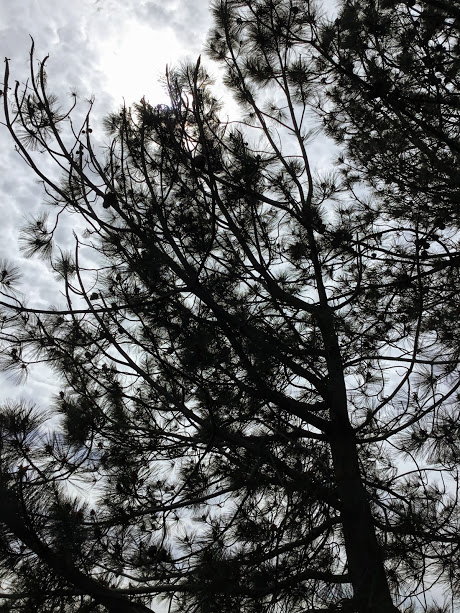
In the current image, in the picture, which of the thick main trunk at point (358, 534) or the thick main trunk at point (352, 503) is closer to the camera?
the thick main trunk at point (352, 503)

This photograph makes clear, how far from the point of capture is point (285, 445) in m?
3.32

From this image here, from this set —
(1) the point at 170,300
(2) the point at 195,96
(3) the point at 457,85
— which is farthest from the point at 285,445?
(3) the point at 457,85

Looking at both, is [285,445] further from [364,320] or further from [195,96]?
[195,96]

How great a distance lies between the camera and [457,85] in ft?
10.7

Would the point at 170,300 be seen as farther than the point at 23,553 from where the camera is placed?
Yes

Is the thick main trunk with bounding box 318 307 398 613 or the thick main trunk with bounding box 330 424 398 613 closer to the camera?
the thick main trunk with bounding box 318 307 398 613

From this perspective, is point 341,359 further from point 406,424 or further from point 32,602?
point 32,602

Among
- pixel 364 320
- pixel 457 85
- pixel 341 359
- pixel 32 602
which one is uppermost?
pixel 457 85

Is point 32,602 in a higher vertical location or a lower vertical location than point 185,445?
lower

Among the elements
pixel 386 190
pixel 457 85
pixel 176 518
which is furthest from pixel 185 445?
pixel 457 85

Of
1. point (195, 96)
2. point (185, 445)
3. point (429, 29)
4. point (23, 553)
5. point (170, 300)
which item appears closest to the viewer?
point (23, 553)

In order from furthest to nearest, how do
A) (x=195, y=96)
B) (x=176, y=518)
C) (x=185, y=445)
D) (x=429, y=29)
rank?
(x=176, y=518)
(x=185, y=445)
(x=429, y=29)
(x=195, y=96)

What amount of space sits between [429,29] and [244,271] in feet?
6.34

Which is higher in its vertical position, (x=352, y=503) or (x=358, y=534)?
(x=352, y=503)
